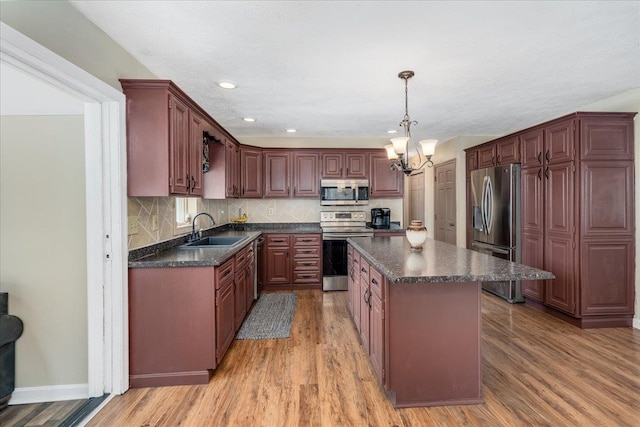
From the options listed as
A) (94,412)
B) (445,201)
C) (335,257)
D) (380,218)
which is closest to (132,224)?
(94,412)

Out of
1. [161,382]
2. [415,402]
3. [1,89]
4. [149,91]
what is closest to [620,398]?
[415,402]

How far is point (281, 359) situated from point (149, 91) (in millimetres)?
2316

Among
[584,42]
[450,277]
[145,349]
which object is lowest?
[145,349]

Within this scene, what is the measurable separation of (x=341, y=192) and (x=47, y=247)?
3.59m

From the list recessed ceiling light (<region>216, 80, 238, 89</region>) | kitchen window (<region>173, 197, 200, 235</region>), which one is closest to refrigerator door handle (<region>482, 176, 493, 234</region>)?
recessed ceiling light (<region>216, 80, 238, 89</region>)

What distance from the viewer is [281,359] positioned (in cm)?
253

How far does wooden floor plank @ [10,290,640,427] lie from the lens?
1.82m

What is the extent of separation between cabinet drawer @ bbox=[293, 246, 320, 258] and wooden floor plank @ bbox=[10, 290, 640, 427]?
1.66m

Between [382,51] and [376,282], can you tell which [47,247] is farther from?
[382,51]

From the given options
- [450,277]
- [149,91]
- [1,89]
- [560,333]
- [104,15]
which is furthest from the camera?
[560,333]

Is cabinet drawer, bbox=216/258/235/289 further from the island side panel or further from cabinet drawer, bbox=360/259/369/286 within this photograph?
the island side panel

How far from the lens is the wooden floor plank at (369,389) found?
1820 millimetres

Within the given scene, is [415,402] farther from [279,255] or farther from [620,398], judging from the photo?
[279,255]

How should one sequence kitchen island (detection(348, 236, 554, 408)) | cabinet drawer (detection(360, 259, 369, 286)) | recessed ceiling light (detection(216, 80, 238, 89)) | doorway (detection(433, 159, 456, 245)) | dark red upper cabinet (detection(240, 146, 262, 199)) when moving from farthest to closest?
doorway (detection(433, 159, 456, 245))
dark red upper cabinet (detection(240, 146, 262, 199))
recessed ceiling light (detection(216, 80, 238, 89))
cabinet drawer (detection(360, 259, 369, 286))
kitchen island (detection(348, 236, 554, 408))
